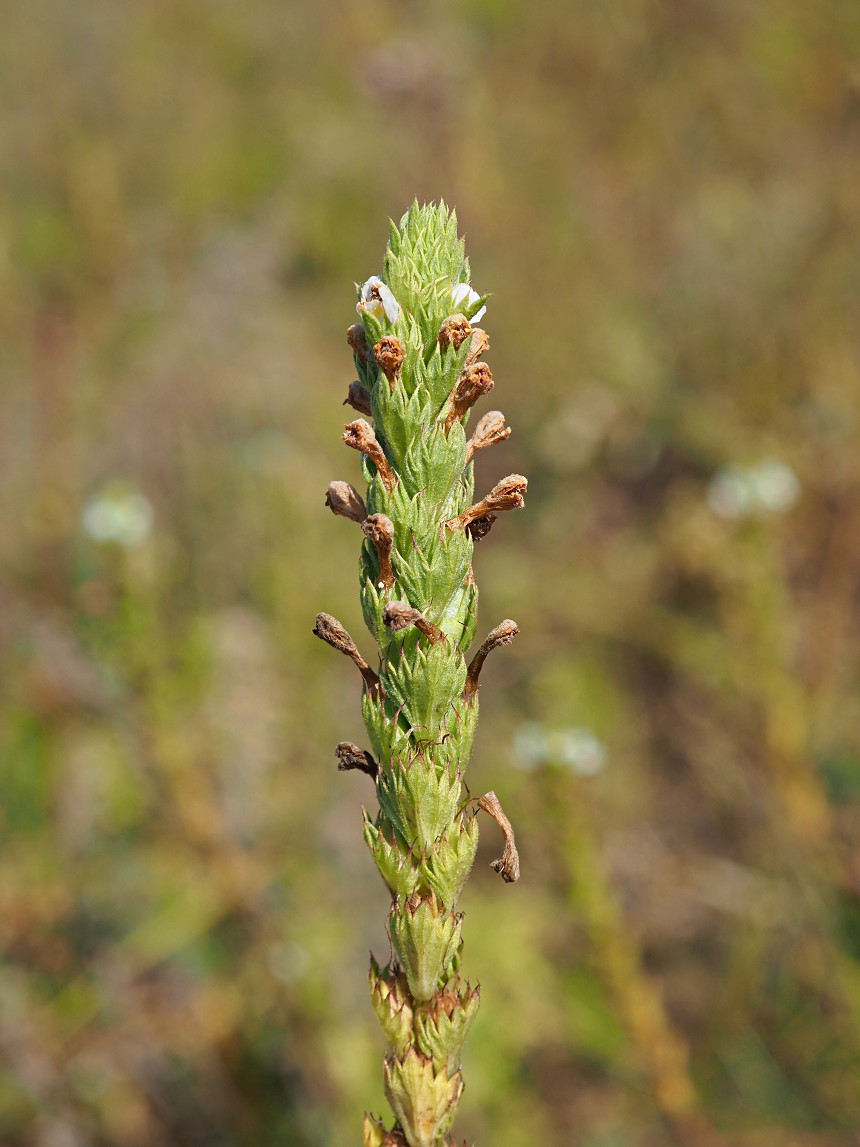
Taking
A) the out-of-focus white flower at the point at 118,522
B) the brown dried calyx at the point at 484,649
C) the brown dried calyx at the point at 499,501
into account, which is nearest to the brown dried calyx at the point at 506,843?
the brown dried calyx at the point at 484,649

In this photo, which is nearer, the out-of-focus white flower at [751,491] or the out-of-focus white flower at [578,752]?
the out-of-focus white flower at [578,752]

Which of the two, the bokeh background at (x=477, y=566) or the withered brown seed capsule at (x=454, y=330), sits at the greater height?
the bokeh background at (x=477, y=566)

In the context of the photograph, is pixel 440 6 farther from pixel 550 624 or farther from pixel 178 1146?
pixel 178 1146

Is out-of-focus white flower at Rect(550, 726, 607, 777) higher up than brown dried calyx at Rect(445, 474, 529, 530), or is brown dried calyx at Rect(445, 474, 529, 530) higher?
out-of-focus white flower at Rect(550, 726, 607, 777)

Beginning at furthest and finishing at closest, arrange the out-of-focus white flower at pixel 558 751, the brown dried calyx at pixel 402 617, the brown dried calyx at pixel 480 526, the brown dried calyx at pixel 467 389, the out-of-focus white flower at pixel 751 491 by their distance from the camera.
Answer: the out-of-focus white flower at pixel 751 491 → the out-of-focus white flower at pixel 558 751 → the brown dried calyx at pixel 480 526 → the brown dried calyx at pixel 467 389 → the brown dried calyx at pixel 402 617

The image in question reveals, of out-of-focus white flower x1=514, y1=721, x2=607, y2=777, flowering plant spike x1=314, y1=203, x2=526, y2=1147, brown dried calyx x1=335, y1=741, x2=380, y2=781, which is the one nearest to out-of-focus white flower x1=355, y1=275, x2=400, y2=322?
flowering plant spike x1=314, y1=203, x2=526, y2=1147

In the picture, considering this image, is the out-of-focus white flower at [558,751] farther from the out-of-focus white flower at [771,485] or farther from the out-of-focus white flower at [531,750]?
the out-of-focus white flower at [771,485]

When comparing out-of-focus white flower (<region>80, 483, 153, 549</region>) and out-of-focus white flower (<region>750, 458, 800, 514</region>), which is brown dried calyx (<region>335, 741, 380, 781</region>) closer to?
out-of-focus white flower (<region>80, 483, 153, 549</region>)
